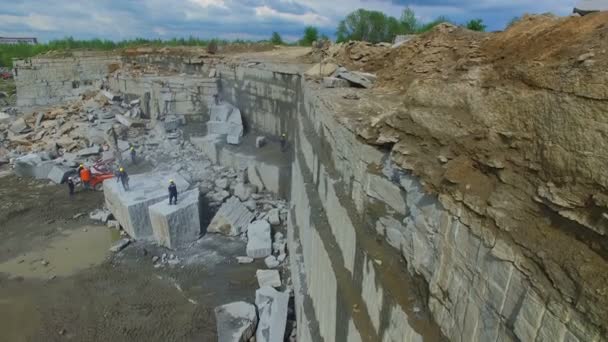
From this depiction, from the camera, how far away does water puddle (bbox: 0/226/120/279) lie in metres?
8.84

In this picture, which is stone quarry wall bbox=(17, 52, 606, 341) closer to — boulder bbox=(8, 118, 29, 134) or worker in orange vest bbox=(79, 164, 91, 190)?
worker in orange vest bbox=(79, 164, 91, 190)

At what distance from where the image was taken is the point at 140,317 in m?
7.23

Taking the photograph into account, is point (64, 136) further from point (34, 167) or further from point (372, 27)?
→ point (372, 27)

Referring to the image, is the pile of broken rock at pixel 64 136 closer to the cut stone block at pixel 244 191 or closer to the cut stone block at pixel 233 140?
the cut stone block at pixel 233 140

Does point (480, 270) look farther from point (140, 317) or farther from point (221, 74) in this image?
point (221, 74)

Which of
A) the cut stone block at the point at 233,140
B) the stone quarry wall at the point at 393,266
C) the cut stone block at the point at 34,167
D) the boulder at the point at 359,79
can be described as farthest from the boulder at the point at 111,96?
the stone quarry wall at the point at 393,266

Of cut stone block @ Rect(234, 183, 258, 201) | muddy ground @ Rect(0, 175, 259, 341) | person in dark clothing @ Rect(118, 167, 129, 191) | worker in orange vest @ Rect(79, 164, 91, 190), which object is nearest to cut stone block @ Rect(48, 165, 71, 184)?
worker in orange vest @ Rect(79, 164, 91, 190)

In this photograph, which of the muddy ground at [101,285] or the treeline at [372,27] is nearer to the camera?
the muddy ground at [101,285]

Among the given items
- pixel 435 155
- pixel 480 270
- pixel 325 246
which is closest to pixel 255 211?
pixel 325 246

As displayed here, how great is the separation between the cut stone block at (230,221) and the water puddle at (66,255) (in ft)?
9.30

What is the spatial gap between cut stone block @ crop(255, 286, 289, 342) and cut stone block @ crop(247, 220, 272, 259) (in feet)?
5.48

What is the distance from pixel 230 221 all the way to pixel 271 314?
386 centimetres

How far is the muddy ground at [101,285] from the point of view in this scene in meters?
6.97

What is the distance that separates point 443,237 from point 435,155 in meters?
0.79
